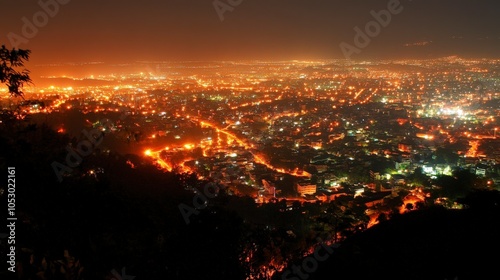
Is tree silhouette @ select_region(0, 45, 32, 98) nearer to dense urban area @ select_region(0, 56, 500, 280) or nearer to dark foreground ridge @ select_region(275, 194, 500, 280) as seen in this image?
dense urban area @ select_region(0, 56, 500, 280)

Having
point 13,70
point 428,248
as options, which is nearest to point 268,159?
point 428,248

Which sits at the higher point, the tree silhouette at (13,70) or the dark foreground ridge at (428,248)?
the tree silhouette at (13,70)

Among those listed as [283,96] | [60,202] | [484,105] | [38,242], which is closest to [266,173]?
[60,202]

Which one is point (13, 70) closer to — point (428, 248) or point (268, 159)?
point (428, 248)

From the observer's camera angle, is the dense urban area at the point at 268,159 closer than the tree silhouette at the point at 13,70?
No

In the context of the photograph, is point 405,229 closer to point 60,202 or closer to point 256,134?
point 60,202

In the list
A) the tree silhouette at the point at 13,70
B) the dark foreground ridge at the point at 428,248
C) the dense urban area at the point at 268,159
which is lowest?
the dense urban area at the point at 268,159

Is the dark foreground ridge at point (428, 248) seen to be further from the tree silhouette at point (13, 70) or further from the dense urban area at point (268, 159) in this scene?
the tree silhouette at point (13, 70)

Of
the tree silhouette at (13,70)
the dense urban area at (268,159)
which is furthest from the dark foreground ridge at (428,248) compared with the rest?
the tree silhouette at (13,70)
